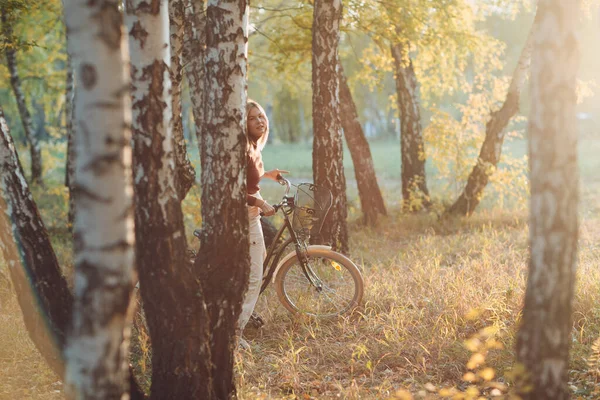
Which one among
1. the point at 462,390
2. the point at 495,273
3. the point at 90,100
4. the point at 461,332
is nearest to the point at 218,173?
the point at 90,100

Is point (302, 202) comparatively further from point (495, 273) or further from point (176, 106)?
point (495, 273)

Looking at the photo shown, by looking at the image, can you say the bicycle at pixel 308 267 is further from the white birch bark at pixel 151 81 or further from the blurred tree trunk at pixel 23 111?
the blurred tree trunk at pixel 23 111

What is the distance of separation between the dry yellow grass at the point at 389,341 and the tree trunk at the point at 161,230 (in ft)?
2.71

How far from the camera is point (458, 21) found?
12.5 meters

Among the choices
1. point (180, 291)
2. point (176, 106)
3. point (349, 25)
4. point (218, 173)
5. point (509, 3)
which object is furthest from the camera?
point (509, 3)

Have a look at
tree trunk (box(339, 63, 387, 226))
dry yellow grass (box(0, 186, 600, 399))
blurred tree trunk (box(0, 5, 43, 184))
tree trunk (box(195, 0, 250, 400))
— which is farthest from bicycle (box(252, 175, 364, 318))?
blurred tree trunk (box(0, 5, 43, 184))

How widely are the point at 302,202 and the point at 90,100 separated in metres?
3.35

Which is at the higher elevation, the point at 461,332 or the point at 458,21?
the point at 458,21

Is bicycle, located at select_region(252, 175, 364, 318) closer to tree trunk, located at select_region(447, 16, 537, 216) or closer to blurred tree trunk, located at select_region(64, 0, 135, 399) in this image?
blurred tree trunk, located at select_region(64, 0, 135, 399)

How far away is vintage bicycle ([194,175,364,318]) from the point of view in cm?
562

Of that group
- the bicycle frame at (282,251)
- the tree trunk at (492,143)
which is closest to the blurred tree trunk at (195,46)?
the bicycle frame at (282,251)

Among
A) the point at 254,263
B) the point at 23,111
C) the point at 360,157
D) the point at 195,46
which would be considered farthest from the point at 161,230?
the point at 23,111

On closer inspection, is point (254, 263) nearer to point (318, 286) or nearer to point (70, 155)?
point (318, 286)

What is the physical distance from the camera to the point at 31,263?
150 inches
